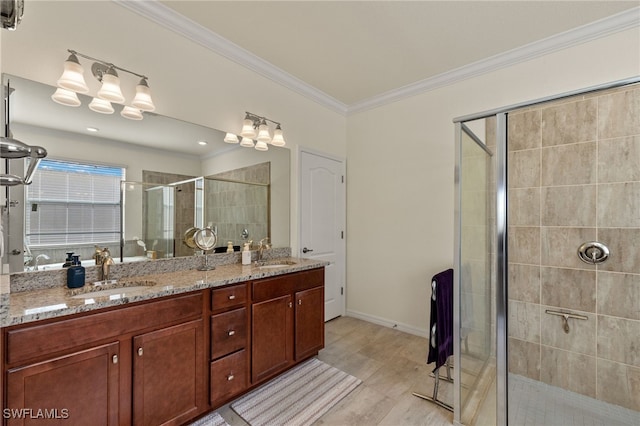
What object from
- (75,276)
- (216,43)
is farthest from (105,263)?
(216,43)

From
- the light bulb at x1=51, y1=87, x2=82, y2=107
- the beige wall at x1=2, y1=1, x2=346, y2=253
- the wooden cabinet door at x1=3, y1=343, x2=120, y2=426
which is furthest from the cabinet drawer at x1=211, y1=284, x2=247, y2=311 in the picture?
the light bulb at x1=51, y1=87, x2=82, y2=107

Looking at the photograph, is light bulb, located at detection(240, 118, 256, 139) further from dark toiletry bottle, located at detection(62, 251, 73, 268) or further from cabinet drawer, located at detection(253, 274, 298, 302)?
dark toiletry bottle, located at detection(62, 251, 73, 268)

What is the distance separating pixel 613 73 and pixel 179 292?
340 centimetres

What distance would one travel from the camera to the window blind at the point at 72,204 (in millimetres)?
1581

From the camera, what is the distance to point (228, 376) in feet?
5.88

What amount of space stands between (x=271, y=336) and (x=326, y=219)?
1.64m

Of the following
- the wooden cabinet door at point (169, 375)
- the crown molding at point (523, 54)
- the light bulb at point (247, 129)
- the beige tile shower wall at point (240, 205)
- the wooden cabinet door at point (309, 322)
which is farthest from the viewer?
the light bulb at point (247, 129)

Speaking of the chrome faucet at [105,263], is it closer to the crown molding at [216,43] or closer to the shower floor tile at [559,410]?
the crown molding at [216,43]

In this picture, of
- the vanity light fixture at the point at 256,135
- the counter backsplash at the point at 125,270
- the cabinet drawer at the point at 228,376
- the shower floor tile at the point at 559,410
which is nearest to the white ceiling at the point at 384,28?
the vanity light fixture at the point at 256,135

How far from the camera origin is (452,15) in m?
2.04

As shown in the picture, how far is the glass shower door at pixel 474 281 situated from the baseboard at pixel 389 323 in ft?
3.73

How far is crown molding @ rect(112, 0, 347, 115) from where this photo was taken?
1938 millimetres

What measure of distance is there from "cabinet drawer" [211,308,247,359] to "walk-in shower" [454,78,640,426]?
1.38 metres

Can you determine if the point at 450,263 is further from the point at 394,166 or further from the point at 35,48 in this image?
the point at 35,48
